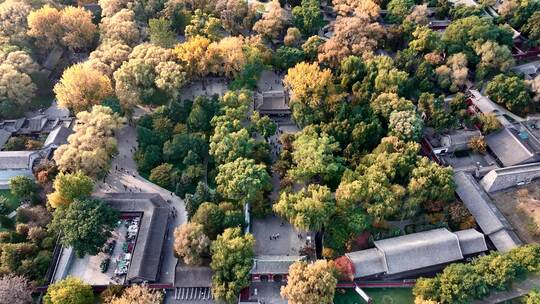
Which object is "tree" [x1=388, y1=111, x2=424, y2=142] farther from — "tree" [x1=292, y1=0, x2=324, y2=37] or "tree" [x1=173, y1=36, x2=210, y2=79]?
"tree" [x1=173, y1=36, x2=210, y2=79]

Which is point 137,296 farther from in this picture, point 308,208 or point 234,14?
point 234,14

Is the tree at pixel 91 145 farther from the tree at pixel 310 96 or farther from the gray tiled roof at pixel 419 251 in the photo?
the gray tiled roof at pixel 419 251

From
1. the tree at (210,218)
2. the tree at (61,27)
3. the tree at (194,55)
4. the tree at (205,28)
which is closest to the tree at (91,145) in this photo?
the tree at (194,55)

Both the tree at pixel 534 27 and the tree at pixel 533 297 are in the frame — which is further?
the tree at pixel 534 27

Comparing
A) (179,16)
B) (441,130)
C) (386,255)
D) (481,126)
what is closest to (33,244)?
(386,255)

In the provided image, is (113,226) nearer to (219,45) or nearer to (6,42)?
(219,45)

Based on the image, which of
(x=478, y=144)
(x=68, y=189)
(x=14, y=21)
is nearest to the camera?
(x=68, y=189)

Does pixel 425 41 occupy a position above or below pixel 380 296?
above

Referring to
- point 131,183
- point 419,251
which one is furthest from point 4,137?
point 419,251
